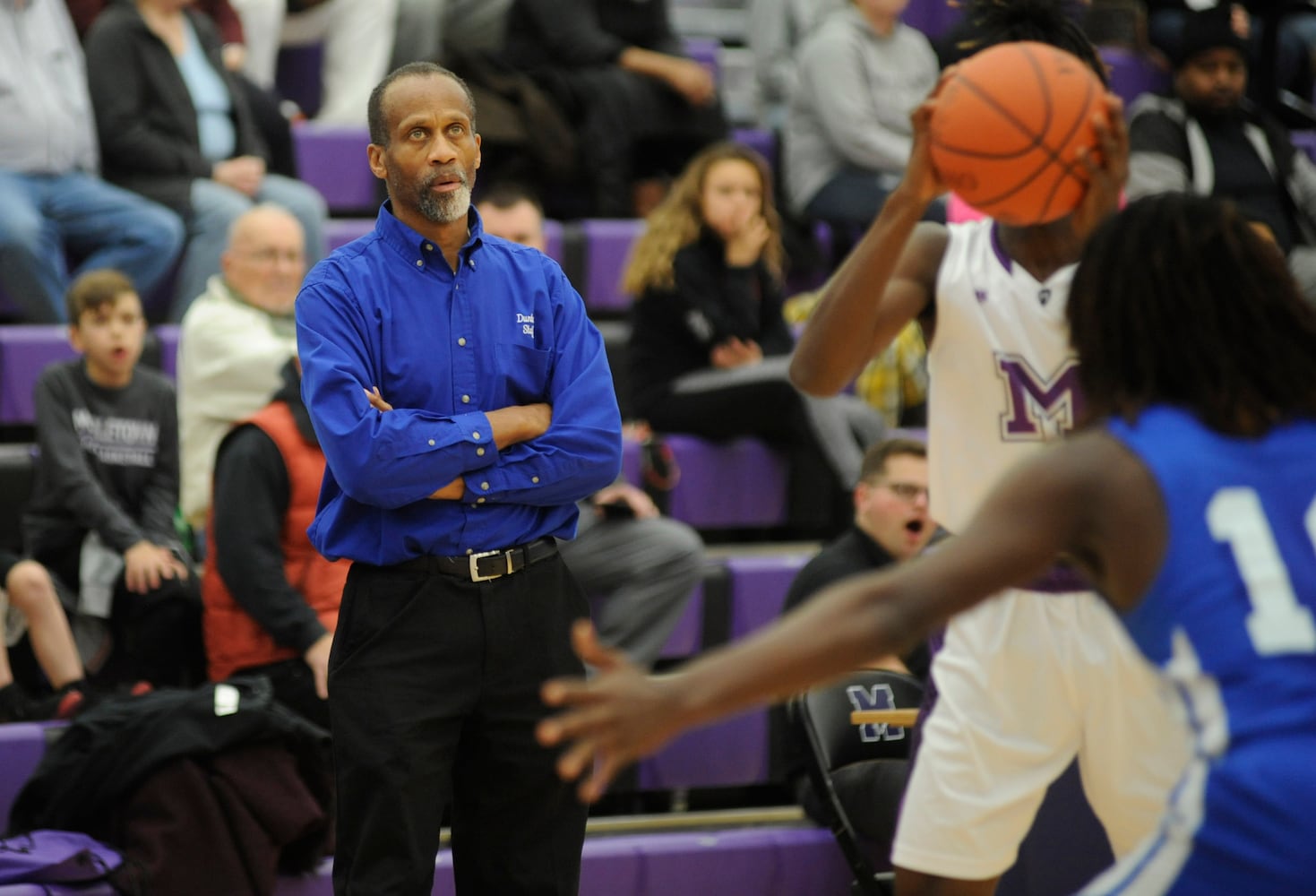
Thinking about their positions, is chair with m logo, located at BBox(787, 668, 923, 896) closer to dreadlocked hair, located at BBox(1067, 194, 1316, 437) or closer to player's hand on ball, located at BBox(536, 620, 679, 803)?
dreadlocked hair, located at BBox(1067, 194, 1316, 437)

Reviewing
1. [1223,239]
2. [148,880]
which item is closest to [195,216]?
[148,880]

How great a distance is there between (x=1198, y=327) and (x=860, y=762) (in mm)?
2593

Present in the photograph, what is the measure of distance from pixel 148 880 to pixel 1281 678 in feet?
9.59

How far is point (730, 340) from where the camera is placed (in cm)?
598

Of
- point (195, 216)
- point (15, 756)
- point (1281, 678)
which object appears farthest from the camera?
point (195, 216)

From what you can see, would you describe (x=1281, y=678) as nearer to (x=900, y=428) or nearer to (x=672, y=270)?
(x=672, y=270)

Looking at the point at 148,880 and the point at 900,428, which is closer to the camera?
the point at 148,880

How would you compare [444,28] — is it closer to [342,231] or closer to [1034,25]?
[342,231]

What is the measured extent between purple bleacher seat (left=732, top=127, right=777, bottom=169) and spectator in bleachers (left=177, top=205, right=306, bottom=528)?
295 centimetres

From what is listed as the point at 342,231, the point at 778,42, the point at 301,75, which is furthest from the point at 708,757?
the point at 301,75

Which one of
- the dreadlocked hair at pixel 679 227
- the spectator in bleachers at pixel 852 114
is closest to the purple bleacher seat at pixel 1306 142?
the spectator in bleachers at pixel 852 114

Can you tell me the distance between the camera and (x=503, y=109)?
7000 mm

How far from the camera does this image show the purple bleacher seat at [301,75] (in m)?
7.90

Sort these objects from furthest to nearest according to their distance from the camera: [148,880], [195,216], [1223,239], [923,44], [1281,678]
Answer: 1. [923,44]
2. [195,216]
3. [148,880]
4. [1223,239]
5. [1281,678]
